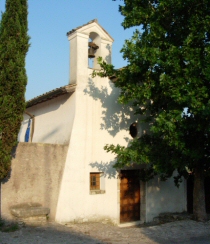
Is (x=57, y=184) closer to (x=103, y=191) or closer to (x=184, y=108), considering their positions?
(x=103, y=191)

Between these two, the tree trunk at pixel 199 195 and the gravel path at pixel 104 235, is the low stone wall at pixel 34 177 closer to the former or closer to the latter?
the gravel path at pixel 104 235

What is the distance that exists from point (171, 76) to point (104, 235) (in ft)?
15.7

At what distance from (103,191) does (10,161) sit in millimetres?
3679

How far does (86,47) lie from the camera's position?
473 inches

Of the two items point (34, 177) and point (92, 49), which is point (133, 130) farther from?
point (34, 177)

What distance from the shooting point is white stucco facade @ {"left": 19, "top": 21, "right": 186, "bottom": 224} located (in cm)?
1130

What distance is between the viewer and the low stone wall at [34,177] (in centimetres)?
987

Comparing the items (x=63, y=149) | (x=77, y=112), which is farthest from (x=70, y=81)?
(x=63, y=149)

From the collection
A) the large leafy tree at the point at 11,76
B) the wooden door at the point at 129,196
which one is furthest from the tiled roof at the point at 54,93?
the wooden door at the point at 129,196

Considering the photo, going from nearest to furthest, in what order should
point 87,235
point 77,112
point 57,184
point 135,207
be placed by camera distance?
point 87,235
point 57,184
point 77,112
point 135,207

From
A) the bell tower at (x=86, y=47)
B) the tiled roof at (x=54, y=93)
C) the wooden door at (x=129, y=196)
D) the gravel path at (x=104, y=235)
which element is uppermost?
the bell tower at (x=86, y=47)

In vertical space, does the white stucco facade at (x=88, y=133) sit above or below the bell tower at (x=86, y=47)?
below

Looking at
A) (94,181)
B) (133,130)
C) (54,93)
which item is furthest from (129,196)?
(54,93)

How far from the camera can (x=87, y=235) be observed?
9.27 m
